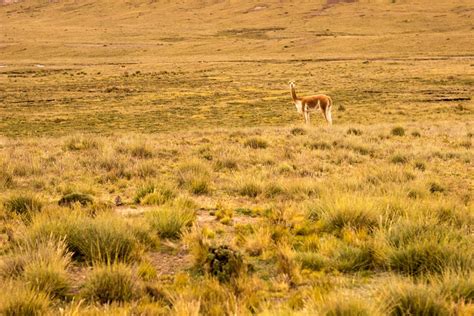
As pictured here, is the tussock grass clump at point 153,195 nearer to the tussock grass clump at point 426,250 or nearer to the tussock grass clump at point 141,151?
the tussock grass clump at point 426,250

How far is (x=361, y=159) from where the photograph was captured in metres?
12.6

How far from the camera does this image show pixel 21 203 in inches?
306

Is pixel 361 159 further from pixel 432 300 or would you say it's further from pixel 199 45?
pixel 199 45

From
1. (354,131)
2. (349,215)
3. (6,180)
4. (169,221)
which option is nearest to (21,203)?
(6,180)

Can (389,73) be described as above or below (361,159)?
below

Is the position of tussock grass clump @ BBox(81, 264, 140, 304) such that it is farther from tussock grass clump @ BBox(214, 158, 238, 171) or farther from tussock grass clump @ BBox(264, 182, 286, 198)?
tussock grass clump @ BBox(214, 158, 238, 171)

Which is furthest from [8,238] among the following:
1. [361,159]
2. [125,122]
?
[125,122]

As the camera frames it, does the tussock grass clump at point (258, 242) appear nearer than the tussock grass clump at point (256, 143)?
Yes

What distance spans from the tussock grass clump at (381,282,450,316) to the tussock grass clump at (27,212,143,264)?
274 centimetres

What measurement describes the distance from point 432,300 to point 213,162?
27.0ft

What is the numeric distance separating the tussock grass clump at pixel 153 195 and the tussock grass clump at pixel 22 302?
3.96 meters

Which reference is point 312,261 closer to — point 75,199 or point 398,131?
point 75,199

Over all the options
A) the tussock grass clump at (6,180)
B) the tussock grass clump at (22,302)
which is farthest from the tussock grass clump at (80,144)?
the tussock grass clump at (22,302)

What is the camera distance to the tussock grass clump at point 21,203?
768 cm
